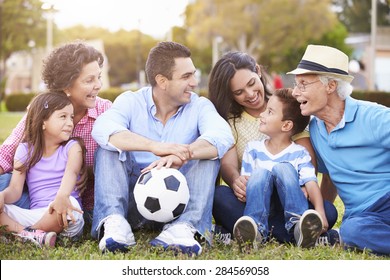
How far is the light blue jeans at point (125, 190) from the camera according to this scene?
476cm

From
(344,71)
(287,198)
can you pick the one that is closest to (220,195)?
(287,198)

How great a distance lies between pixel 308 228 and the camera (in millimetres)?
4645

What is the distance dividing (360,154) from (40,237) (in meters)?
2.26

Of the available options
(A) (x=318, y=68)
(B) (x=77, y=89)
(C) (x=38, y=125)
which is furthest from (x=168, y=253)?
(A) (x=318, y=68)

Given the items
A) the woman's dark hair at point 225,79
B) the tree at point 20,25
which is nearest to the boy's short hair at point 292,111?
the woman's dark hair at point 225,79

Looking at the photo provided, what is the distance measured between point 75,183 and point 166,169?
0.77 m

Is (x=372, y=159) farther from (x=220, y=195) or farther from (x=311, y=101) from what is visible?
(x=220, y=195)

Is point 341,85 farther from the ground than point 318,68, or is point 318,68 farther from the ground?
point 318,68

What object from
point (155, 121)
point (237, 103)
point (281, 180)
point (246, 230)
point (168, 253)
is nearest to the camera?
point (168, 253)

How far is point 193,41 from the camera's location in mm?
59969

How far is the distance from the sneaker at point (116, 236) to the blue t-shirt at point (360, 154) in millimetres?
1515

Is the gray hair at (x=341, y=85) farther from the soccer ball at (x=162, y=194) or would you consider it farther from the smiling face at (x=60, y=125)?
the smiling face at (x=60, y=125)

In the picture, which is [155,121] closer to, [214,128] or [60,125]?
[214,128]
